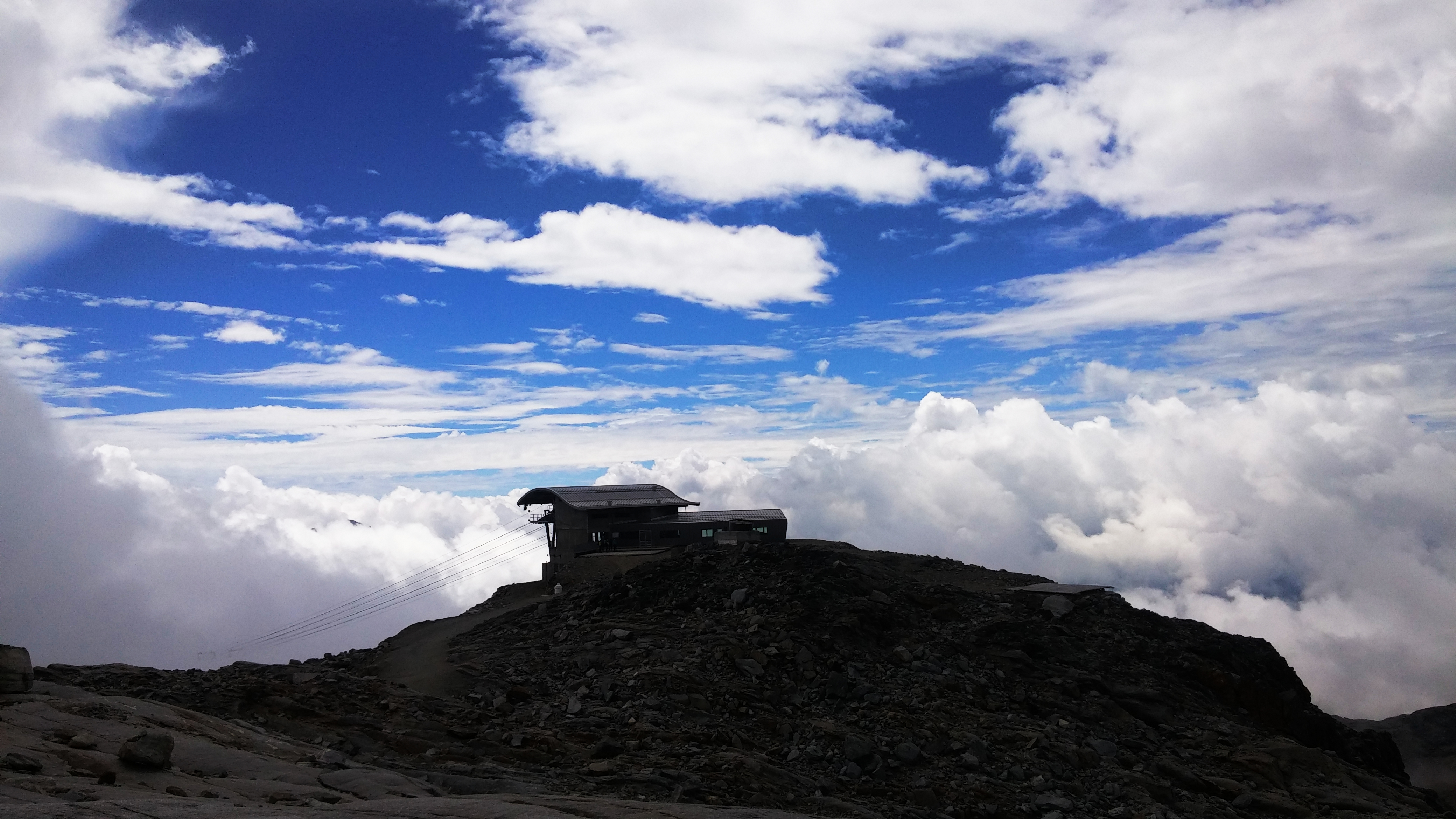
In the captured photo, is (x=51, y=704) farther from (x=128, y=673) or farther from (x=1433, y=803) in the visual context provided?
(x=1433, y=803)

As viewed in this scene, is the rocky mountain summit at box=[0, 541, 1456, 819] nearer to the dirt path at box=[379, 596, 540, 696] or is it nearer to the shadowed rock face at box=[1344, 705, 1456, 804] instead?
the dirt path at box=[379, 596, 540, 696]

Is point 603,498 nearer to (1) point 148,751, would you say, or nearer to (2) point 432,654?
(2) point 432,654

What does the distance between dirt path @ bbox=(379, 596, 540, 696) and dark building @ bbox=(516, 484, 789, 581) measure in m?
6.64

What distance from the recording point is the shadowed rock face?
355 ft

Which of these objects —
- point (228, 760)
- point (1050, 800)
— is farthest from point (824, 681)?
point (228, 760)

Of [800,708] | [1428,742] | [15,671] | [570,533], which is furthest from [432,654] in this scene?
[1428,742]

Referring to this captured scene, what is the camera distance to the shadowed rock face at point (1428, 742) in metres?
108

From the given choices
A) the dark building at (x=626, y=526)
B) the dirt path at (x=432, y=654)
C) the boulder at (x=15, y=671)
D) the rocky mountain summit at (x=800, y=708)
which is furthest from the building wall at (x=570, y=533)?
the boulder at (x=15, y=671)

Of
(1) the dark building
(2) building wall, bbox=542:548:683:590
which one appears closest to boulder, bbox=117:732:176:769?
(2) building wall, bbox=542:548:683:590

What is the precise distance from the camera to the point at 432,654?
39.2m

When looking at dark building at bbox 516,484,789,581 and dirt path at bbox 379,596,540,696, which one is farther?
dark building at bbox 516,484,789,581

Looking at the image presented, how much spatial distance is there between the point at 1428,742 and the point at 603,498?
4700 inches

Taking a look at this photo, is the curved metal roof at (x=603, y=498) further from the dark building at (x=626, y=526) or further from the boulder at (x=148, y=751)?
the boulder at (x=148, y=751)

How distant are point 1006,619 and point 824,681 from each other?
40.4 feet
